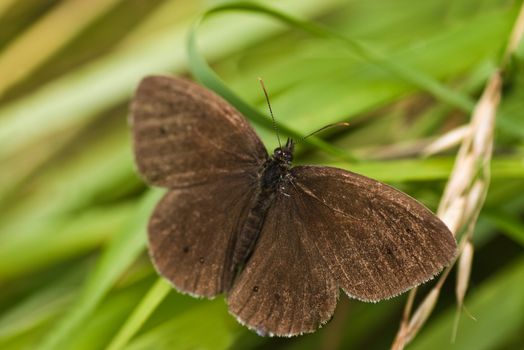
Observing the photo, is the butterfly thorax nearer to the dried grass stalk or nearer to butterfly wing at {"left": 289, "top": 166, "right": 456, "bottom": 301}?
butterfly wing at {"left": 289, "top": 166, "right": 456, "bottom": 301}

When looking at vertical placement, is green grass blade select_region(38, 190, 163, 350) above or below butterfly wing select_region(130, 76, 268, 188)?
below

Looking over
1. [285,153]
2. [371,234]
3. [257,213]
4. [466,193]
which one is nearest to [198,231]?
[257,213]

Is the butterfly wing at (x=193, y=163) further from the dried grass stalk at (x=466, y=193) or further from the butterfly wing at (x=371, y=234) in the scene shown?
the dried grass stalk at (x=466, y=193)

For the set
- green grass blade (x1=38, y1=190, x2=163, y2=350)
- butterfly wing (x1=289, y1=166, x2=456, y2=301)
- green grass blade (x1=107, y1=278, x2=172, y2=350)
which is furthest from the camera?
green grass blade (x1=38, y1=190, x2=163, y2=350)

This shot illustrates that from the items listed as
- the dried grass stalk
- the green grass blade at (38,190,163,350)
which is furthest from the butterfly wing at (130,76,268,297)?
the dried grass stalk

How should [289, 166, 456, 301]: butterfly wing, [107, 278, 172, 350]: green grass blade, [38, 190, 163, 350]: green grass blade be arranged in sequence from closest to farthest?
1. [289, 166, 456, 301]: butterfly wing
2. [107, 278, 172, 350]: green grass blade
3. [38, 190, 163, 350]: green grass blade

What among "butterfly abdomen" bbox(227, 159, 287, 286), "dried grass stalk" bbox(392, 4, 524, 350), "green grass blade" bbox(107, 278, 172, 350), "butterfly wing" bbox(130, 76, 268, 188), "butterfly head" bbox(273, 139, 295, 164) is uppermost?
"butterfly wing" bbox(130, 76, 268, 188)

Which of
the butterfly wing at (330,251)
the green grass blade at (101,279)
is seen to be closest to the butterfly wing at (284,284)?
the butterfly wing at (330,251)
